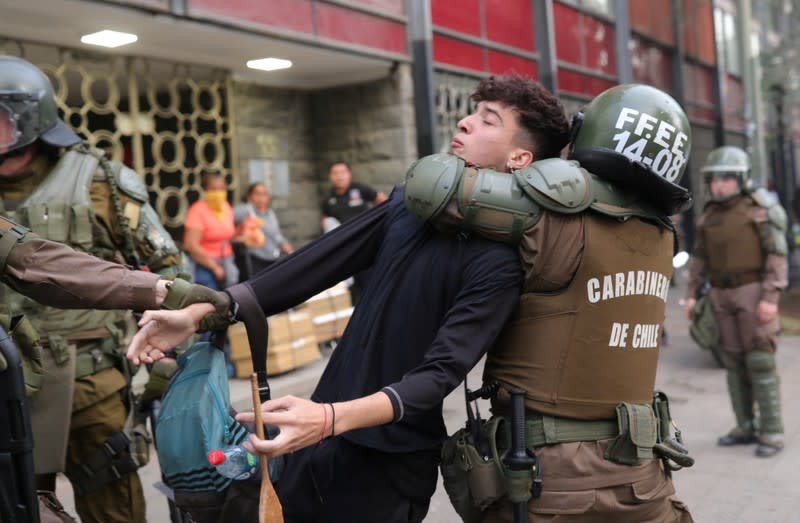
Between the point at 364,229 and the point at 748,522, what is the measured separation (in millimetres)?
3087

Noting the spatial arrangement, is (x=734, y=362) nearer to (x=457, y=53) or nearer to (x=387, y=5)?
(x=387, y=5)

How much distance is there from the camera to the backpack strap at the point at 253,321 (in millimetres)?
2115

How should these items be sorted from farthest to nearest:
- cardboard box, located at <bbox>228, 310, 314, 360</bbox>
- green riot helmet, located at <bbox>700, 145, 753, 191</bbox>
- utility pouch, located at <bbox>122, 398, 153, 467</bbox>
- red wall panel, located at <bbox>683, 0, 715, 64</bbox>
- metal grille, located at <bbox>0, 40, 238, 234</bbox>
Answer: red wall panel, located at <bbox>683, 0, 715, 64</bbox> → metal grille, located at <bbox>0, 40, 238, 234</bbox> → cardboard box, located at <bbox>228, 310, 314, 360</bbox> → green riot helmet, located at <bbox>700, 145, 753, 191</bbox> → utility pouch, located at <bbox>122, 398, 153, 467</bbox>

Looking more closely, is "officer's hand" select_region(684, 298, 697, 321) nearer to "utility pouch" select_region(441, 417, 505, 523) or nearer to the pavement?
the pavement

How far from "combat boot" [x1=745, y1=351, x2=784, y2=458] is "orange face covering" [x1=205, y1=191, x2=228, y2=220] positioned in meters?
4.66

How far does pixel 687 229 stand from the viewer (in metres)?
16.6

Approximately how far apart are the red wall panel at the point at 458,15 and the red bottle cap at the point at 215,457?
27.4 feet

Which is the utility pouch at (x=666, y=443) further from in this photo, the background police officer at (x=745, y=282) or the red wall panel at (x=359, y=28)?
the red wall panel at (x=359, y=28)

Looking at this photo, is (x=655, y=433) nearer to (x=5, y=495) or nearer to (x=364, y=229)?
(x=364, y=229)

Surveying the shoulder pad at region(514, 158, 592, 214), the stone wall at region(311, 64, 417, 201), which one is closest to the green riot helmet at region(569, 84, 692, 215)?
the shoulder pad at region(514, 158, 592, 214)

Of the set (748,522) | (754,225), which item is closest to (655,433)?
(748,522)

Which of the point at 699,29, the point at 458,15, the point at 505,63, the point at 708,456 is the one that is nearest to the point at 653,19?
the point at 699,29

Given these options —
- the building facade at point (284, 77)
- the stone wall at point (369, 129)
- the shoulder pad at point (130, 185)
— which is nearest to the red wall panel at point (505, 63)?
the building facade at point (284, 77)

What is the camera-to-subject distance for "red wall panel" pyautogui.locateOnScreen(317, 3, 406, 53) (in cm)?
823
